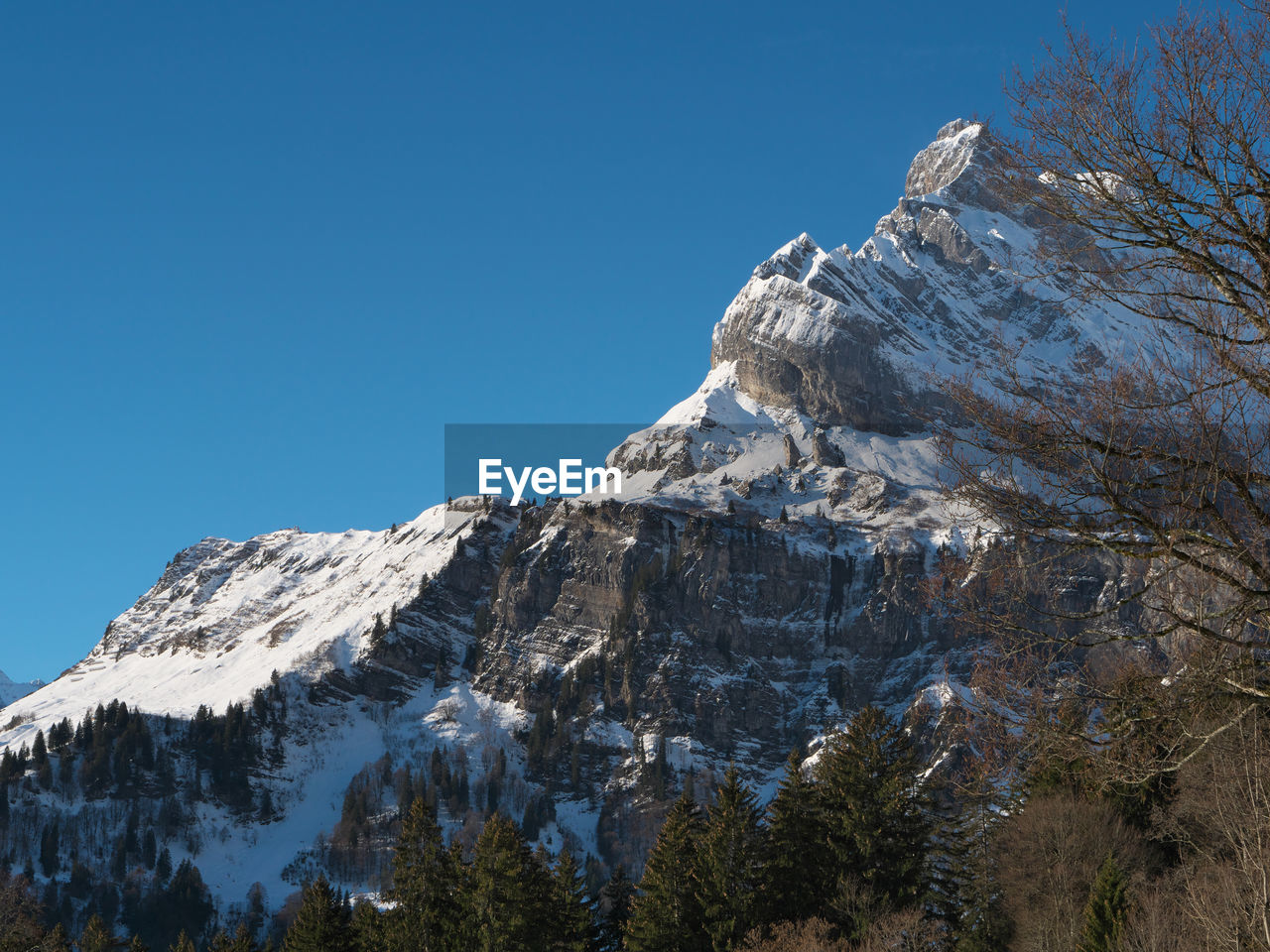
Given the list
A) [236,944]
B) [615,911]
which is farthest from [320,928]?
[615,911]

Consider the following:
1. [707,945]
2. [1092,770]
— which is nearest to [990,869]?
[707,945]

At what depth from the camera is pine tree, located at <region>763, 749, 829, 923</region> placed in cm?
5906

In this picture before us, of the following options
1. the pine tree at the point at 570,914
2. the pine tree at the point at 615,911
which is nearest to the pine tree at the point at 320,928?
the pine tree at the point at 570,914

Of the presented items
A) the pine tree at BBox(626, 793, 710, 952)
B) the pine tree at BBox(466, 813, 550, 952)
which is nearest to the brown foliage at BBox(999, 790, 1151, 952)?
the pine tree at BBox(626, 793, 710, 952)

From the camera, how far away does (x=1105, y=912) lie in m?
36.6

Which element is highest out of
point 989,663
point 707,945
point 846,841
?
point 989,663

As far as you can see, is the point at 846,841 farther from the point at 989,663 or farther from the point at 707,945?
the point at 989,663

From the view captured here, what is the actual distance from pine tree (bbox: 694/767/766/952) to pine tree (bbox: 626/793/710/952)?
62cm

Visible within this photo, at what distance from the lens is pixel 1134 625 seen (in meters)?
13.0

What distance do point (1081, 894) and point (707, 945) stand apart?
19.1 m

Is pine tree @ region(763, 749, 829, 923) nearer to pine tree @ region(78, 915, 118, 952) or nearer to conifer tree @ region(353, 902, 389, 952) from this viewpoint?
conifer tree @ region(353, 902, 389, 952)

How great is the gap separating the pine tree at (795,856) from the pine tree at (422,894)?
15708mm

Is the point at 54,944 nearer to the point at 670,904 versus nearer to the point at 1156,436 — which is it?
the point at 670,904

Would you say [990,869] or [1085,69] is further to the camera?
[990,869]
